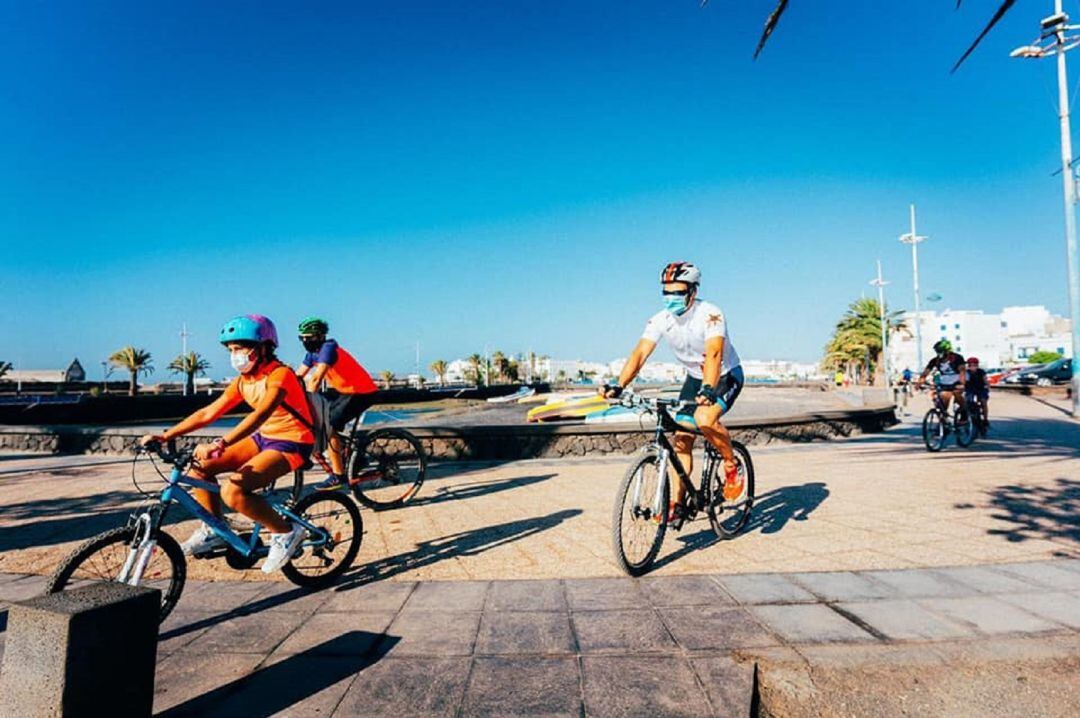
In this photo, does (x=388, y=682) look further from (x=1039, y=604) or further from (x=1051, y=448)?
(x=1051, y=448)

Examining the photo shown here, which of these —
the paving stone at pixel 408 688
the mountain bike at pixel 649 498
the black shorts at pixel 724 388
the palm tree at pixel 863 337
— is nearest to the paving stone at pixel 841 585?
the mountain bike at pixel 649 498

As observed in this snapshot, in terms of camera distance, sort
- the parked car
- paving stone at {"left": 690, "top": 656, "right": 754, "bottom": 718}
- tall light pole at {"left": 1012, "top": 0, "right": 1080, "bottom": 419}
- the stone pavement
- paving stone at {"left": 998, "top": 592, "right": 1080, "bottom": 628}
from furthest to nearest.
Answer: the parked car < tall light pole at {"left": 1012, "top": 0, "right": 1080, "bottom": 419} < paving stone at {"left": 998, "top": 592, "right": 1080, "bottom": 628} < the stone pavement < paving stone at {"left": 690, "top": 656, "right": 754, "bottom": 718}

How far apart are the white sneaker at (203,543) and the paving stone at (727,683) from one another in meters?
2.70

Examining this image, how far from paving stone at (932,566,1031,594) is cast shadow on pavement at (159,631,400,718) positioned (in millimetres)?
3438

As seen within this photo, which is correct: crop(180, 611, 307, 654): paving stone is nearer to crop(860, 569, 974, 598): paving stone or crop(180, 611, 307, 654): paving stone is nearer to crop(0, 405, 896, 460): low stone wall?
crop(860, 569, 974, 598): paving stone

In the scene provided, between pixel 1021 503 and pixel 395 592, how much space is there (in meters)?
6.12

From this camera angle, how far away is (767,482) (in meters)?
7.30

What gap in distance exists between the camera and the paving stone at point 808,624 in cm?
277

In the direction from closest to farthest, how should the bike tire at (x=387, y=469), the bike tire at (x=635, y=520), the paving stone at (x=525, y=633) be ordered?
1. the paving stone at (x=525, y=633)
2. the bike tire at (x=635, y=520)
3. the bike tire at (x=387, y=469)

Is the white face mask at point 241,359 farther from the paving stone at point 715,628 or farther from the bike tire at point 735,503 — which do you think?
the bike tire at point 735,503

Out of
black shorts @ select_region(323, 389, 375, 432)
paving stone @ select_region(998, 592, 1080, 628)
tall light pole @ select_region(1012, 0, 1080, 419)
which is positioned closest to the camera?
paving stone @ select_region(998, 592, 1080, 628)

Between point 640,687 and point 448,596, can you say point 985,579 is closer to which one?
point 640,687

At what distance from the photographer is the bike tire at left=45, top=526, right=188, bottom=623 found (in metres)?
2.74

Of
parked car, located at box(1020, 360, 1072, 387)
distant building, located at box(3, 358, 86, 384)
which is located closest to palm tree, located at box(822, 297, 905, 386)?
parked car, located at box(1020, 360, 1072, 387)
